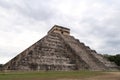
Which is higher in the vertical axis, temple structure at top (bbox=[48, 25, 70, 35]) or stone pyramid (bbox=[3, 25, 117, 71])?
temple structure at top (bbox=[48, 25, 70, 35])

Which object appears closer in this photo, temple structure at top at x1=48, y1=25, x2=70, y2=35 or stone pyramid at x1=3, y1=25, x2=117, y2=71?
stone pyramid at x1=3, y1=25, x2=117, y2=71

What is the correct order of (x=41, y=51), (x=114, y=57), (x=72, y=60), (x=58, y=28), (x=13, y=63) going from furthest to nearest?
(x=114, y=57) < (x=58, y=28) < (x=72, y=60) < (x=41, y=51) < (x=13, y=63)

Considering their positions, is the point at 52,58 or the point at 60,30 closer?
the point at 52,58

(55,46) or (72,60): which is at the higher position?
(55,46)

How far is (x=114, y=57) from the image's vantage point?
37.5 meters

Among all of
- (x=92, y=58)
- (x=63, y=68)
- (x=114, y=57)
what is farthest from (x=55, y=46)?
(x=114, y=57)

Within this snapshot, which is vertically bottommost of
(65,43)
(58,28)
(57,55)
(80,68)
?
(80,68)

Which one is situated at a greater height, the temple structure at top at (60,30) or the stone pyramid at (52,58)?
the temple structure at top at (60,30)

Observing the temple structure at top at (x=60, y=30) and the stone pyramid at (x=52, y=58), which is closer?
the stone pyramid at (x=52, y=58)

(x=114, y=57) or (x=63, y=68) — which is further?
(x=114, y=57)

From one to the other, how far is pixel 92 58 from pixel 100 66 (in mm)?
1604

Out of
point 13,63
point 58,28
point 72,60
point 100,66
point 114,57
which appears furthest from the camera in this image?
point 114,57

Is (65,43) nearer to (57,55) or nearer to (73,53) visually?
(73,53)

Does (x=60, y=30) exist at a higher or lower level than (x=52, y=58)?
higher
